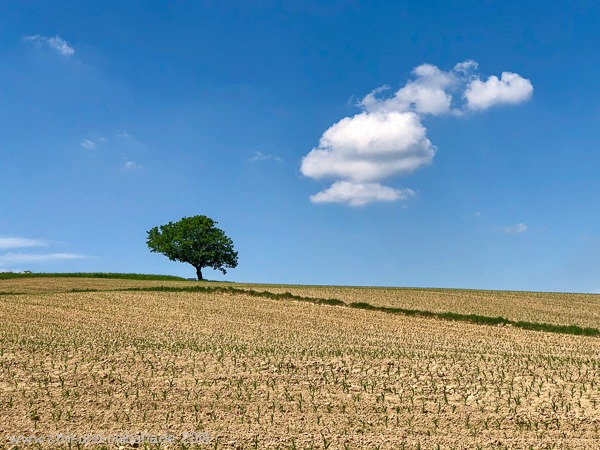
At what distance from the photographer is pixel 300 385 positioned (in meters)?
14.0

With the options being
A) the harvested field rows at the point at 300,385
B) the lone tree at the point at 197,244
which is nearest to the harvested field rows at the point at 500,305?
the harvested field rows at the point at 300,385

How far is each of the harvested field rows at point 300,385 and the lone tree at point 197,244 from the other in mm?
58616

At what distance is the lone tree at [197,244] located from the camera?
8456cm

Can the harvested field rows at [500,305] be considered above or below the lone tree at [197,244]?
below

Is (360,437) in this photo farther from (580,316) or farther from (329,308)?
(580,316)

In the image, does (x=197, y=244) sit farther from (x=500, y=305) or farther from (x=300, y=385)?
(x=300, y=385)

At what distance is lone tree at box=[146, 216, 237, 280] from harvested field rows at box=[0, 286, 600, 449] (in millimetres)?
58616

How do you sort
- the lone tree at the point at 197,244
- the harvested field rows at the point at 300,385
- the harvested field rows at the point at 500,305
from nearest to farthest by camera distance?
the harvested field rows at the point at 300,385 < the harvested field rows at the point at 500,305 < the lone tree at the point at 197,244

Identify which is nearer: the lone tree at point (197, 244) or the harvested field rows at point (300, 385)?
the harvested field rows at point (300, 385)

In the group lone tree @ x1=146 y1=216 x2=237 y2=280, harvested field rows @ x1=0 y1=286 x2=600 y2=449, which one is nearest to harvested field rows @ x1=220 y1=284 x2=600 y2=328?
harvested field rows @ x1=0 y1=286 x2=600 y2=449

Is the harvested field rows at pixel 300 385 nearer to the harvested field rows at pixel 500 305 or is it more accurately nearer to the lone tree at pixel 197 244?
the harvested field rows at pixel 500 305

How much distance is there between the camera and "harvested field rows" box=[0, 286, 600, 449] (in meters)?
10.8

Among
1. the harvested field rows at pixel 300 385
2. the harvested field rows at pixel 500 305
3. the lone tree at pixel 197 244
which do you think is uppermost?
the lone tree at pixel 197 244

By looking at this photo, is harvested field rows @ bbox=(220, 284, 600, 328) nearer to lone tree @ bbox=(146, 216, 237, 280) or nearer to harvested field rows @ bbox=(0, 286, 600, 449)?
harvested field rows @ bbox=(0, 286, 600, 449)
